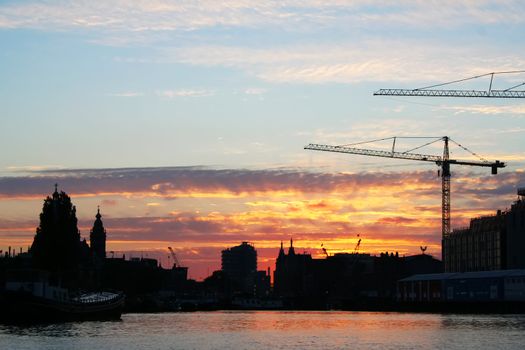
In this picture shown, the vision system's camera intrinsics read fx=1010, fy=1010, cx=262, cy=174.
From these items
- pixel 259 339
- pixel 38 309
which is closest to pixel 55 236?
pixel 38 309

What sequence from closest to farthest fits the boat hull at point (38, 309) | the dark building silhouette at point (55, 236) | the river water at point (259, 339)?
the river water at point (259, 339) < the boat hull at point (38, 309) < the dark building silhouette at point (55, 236)

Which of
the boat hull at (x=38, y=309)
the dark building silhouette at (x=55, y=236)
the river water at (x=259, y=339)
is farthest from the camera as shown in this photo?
the dark building silhouette at (x=55, y=236)

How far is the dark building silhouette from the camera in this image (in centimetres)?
18375

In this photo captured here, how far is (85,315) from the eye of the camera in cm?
16625

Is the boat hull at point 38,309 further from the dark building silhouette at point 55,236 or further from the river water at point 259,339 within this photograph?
the dark building silhouette at point 55,236

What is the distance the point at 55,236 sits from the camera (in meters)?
184

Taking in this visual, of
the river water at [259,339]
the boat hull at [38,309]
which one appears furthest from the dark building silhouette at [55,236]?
the river water at [259,339]

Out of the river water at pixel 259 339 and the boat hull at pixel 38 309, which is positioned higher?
the boat hull at pixel 38 309

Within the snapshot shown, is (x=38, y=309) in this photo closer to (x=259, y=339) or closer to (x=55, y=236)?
(x=55, y=236)

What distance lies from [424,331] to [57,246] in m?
72.6

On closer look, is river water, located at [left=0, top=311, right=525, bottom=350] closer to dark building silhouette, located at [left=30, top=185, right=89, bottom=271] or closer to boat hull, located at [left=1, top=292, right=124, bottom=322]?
boat hull, located at [left=1, top=292, right=124, bottom=322]

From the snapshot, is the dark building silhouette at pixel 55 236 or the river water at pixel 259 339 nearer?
the river water at pixel 259 339

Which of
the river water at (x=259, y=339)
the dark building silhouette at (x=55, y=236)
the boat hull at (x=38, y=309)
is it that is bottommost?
the river water at (x=259, y=339)

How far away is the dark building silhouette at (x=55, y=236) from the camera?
18375cm
